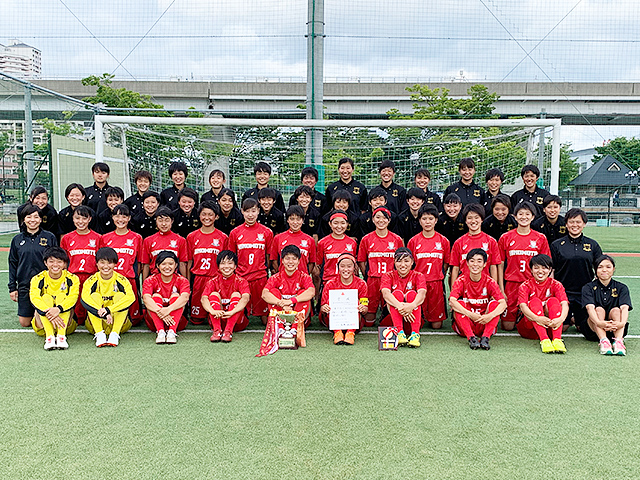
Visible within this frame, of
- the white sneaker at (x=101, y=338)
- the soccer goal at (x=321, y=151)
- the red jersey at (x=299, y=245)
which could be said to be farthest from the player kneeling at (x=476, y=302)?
the soccer goal at (x=321, y=151)

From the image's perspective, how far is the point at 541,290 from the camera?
484 cm

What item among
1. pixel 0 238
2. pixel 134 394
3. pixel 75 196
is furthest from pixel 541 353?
pixel 0 238

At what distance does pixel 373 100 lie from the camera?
78.7ft

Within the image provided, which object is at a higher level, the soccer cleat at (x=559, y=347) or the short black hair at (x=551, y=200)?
the short black hair at (x=551, y=200)

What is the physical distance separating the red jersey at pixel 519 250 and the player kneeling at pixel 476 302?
1.71 feet

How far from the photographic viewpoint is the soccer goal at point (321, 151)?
8.48 meters

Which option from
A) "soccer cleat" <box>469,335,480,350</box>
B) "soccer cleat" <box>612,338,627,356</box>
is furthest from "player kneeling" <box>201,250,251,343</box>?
"soccer cleat" <box>612,338,627,356</box>

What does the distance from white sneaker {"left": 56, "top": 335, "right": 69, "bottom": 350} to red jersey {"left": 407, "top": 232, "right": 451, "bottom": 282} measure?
3.39 meters

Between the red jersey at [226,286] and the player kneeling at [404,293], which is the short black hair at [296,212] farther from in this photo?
the player kneeling at [404,293]

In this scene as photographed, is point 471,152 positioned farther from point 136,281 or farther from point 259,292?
point 136,281

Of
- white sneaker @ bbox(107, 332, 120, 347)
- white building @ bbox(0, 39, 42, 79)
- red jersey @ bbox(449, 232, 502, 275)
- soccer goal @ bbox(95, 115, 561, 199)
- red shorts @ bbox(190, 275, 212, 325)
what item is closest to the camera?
white sneaker @ bbox(107, 332, 120, 347)

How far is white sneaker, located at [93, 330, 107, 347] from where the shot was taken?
4527 millimetres

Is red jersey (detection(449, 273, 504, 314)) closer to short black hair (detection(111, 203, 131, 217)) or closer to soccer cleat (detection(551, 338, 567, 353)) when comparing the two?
soccer cleat (detection(551, 338, 567, 353))

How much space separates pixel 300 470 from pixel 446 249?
3.52 meters
